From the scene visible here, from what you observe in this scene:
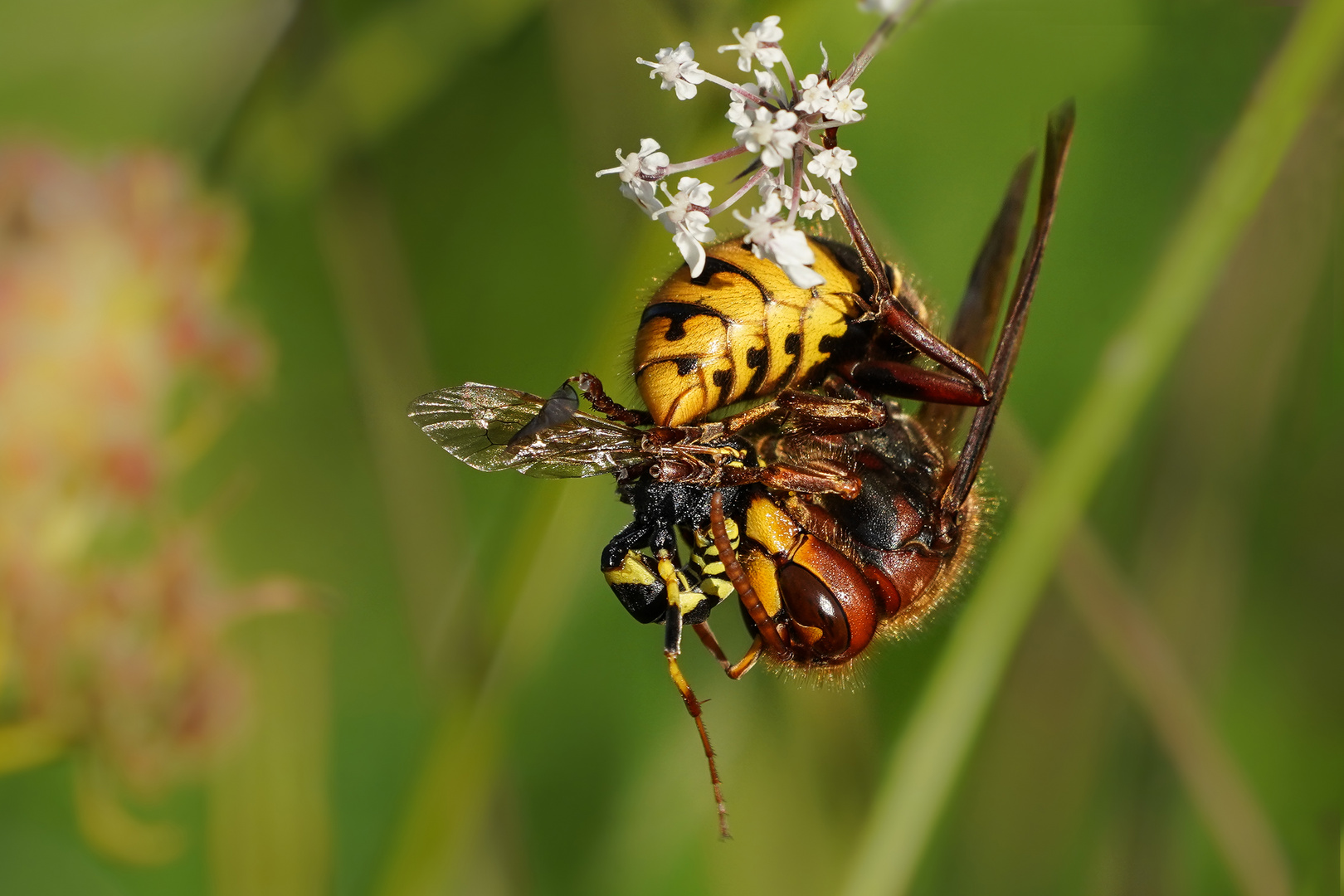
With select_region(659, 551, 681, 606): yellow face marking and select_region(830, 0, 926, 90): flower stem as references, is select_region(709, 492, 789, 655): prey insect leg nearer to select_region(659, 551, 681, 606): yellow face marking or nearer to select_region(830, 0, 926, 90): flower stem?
select_region(659, 551, 681, 606): yellow face marking

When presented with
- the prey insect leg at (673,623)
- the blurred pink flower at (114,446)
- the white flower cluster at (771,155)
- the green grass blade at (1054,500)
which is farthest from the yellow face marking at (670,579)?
the blurred pink flower at (114,446)

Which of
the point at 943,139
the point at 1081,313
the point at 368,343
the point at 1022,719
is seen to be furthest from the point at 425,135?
the point at 1022,719

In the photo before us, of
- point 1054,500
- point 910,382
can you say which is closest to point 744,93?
point 910,382

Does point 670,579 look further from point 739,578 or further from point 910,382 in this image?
point 910,382

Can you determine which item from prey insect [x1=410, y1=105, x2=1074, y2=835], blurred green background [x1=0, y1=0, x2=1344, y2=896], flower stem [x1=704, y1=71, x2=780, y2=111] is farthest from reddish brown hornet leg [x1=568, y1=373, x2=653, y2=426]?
blurred green background [x1=0, y1=0, x2=1344, y2=896]

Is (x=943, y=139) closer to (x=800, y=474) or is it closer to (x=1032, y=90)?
(x=1032, y=90)

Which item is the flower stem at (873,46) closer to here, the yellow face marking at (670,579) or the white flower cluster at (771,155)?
the white flower cluster at (771,155)
